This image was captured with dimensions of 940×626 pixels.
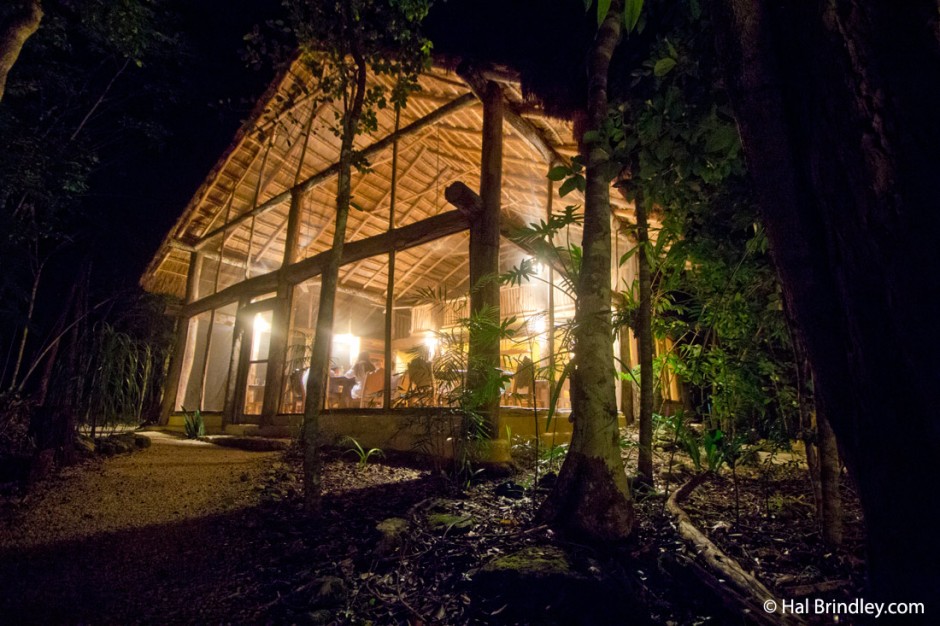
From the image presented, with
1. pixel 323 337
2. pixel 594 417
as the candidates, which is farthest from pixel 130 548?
pixel 594 417

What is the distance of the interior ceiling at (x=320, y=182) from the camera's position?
7125mm

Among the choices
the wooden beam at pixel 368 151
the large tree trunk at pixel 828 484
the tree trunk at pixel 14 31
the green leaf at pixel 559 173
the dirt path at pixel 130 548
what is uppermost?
the wooden beam at pixel 368 151

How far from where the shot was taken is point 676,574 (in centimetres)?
206

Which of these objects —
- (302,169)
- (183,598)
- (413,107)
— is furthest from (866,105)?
(302,169)

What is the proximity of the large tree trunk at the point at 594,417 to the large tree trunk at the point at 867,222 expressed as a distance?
4.28ft

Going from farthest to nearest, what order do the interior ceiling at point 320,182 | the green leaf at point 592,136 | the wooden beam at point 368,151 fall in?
the interior ceiling at point 320,182 < the wooden beam at point 368,151 < the green leaf at point 592,136

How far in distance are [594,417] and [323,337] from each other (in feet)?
7.05

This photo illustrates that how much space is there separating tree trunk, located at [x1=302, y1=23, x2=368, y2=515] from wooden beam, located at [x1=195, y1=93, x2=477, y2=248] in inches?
50.7

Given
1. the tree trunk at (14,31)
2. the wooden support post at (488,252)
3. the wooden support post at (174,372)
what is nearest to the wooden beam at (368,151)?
the wooden support post at (488,252)

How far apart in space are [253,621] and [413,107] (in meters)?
7.32

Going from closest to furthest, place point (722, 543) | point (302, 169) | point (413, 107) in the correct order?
point (722, 543) → point (413, 107) → point (302, 169)

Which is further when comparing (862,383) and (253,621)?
(253,621)

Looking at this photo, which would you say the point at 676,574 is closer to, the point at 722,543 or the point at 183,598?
the point at 722,543

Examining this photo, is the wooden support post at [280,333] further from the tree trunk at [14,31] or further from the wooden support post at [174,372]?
the tree trunk at [14,31]
